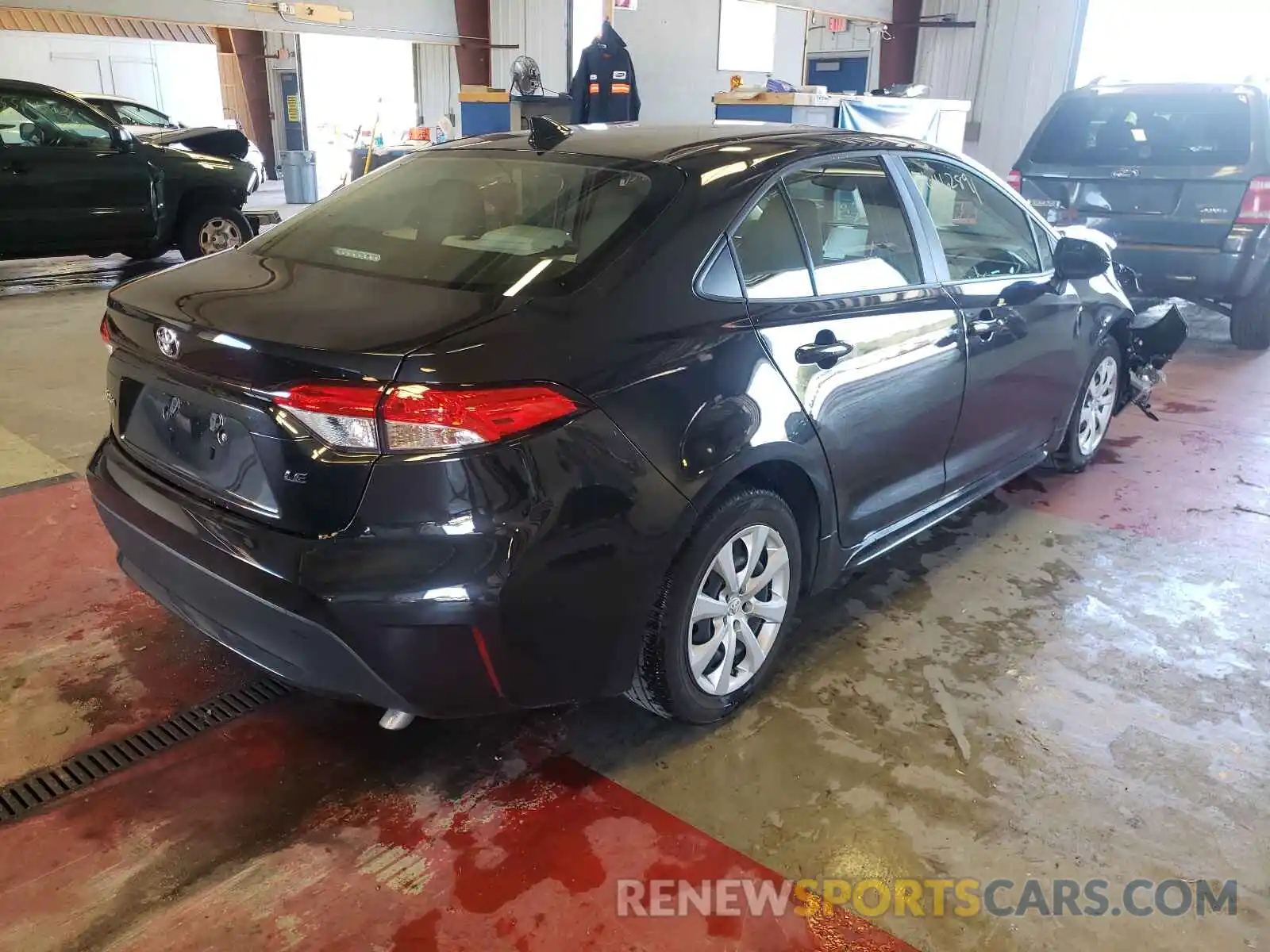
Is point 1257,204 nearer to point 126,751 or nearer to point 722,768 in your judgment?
point 722,768

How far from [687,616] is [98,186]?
724cm

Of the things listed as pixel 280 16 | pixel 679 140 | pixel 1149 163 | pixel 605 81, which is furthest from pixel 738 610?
pixel 280 16

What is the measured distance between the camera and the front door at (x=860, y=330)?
2.35 meters

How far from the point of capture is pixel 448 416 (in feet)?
5.67

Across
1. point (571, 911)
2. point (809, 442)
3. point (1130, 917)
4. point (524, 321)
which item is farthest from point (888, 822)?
point (524, 321)

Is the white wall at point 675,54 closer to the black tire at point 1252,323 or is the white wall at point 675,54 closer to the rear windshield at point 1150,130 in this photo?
the rear windshield at point 1150,130

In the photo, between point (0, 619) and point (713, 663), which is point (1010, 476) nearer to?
point (713, 663)

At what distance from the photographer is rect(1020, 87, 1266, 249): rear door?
6.03 meters

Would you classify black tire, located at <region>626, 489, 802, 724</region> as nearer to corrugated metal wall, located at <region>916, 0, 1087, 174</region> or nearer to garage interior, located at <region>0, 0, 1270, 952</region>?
garage interior, located at <region>0, 0, 1270, 952</region>

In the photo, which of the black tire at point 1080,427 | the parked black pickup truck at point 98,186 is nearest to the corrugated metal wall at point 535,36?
the parked black pickup truck at point 98,186

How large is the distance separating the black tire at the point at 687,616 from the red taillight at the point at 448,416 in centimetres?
56

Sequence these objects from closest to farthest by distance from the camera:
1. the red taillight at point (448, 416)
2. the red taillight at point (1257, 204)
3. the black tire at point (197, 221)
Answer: the red taillight at point (448, 416), the red taillight at point (1257, 204), the black tire at point (197, 221)

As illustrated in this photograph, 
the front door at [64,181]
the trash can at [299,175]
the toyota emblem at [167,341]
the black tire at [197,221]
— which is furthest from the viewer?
the trash can at [299,175]

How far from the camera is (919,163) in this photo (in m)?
2.99
